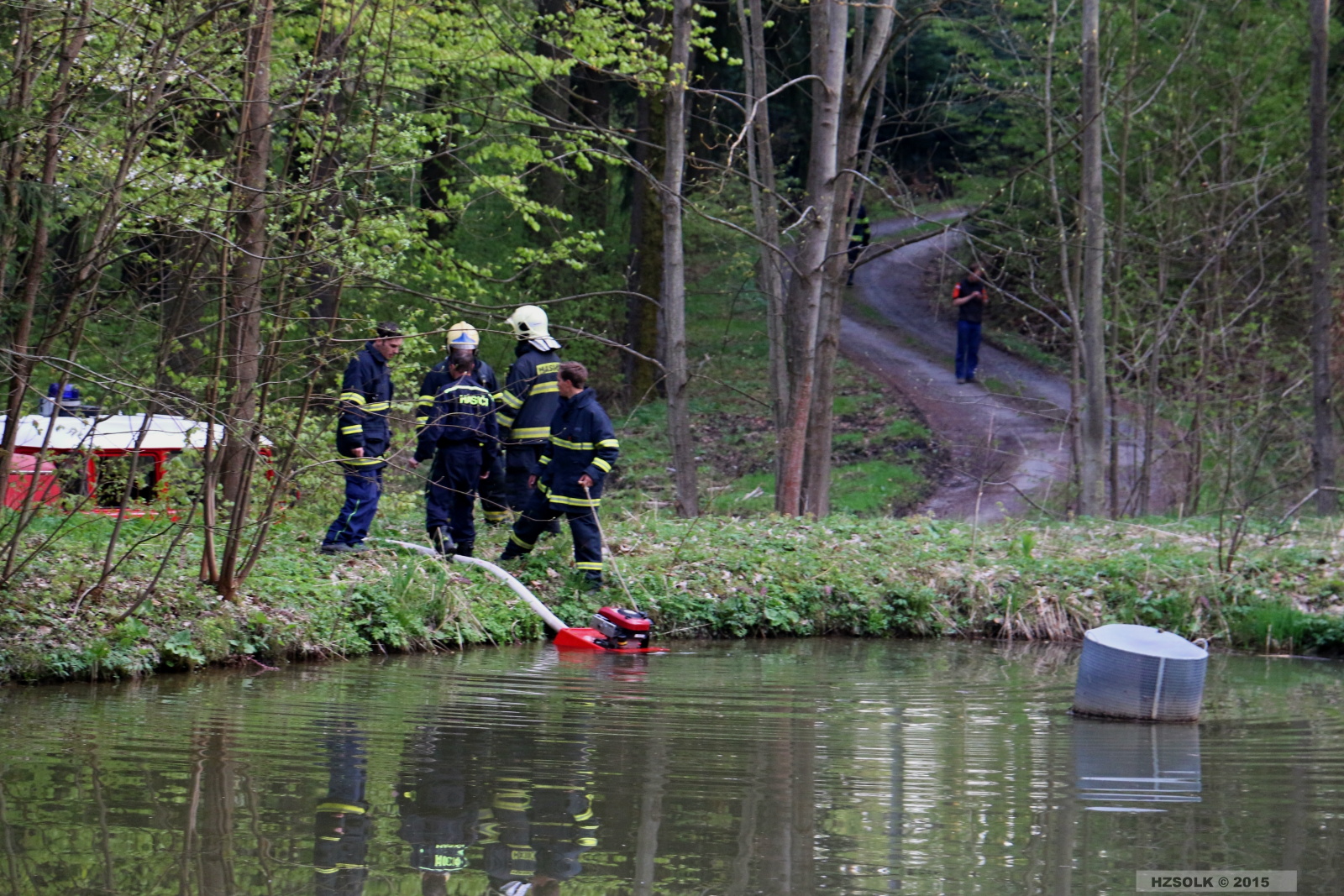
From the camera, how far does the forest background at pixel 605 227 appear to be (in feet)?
30.2

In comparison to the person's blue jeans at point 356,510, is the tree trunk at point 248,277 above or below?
above

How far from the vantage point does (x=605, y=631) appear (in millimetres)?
11789

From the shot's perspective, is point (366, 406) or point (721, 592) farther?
point (721, 592)

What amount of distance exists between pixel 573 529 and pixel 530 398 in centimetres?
163

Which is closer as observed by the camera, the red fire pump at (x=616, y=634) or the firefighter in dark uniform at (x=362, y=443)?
the red fire pump at (x=616, y=634)

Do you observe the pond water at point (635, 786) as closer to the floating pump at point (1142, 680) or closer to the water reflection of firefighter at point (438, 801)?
the water reflection of firefighter at point (438, 801)

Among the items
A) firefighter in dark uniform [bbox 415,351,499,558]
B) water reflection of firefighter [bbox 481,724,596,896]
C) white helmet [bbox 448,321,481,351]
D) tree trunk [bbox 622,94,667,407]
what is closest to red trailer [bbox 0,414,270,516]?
firefighter in dark uniform [bbox 415,351,499,558]

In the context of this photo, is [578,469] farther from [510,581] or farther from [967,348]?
[967,348]

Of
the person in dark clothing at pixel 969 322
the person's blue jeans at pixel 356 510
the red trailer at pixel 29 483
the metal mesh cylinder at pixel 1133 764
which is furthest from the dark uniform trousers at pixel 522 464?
the person in dark clothing at pixel 969 322

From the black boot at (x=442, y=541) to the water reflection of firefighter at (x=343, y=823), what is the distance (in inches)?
209

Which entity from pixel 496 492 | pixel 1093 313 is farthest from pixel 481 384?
pixel 1093 313

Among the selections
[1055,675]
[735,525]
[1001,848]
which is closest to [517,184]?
[735,525]

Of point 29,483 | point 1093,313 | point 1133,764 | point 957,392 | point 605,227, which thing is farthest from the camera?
point 957,392

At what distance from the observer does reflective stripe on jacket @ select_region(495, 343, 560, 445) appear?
13539mm
